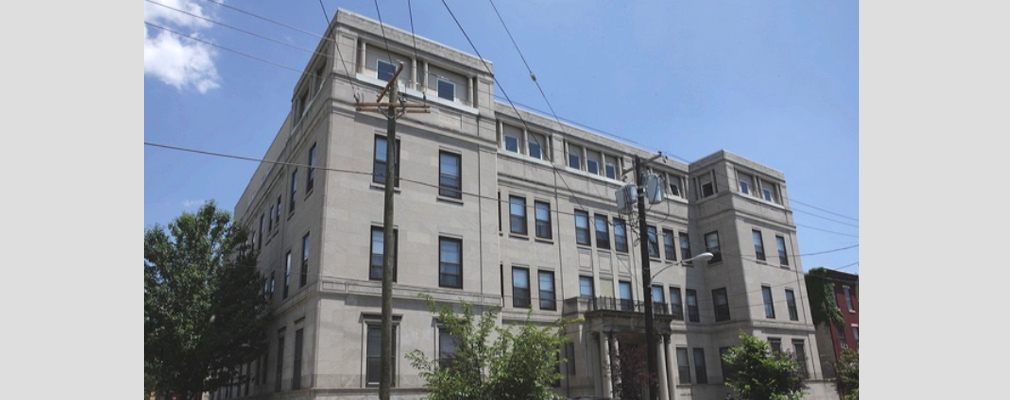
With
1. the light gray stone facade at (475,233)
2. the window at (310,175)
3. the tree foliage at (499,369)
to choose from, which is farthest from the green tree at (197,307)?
the tree foliage at (499,369)

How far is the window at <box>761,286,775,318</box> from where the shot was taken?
39.8 m

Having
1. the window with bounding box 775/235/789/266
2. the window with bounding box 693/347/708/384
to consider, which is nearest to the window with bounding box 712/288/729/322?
the window with bounding box 693/347/708/384

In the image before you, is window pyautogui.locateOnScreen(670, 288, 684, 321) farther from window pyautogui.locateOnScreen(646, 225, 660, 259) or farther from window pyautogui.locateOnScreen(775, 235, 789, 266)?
window pyautogui.locateOnScreen(775, 235, 789, 266)

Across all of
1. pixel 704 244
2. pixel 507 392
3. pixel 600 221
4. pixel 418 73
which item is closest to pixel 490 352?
pixel 507 392

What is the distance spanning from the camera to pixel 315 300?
886 inches

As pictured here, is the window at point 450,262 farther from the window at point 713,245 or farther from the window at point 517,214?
the window at point 713,245

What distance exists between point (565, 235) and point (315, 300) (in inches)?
605

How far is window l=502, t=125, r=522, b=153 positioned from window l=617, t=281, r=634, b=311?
9699 mm

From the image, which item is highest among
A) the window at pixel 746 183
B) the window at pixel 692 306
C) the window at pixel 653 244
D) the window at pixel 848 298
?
the window at pixel 746 183

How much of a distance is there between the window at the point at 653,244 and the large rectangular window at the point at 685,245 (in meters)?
2.61

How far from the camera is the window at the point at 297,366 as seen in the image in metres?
23.2

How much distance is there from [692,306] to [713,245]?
4531mm

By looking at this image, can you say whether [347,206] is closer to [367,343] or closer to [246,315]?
[367,343]

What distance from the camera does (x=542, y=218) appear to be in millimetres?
33562
